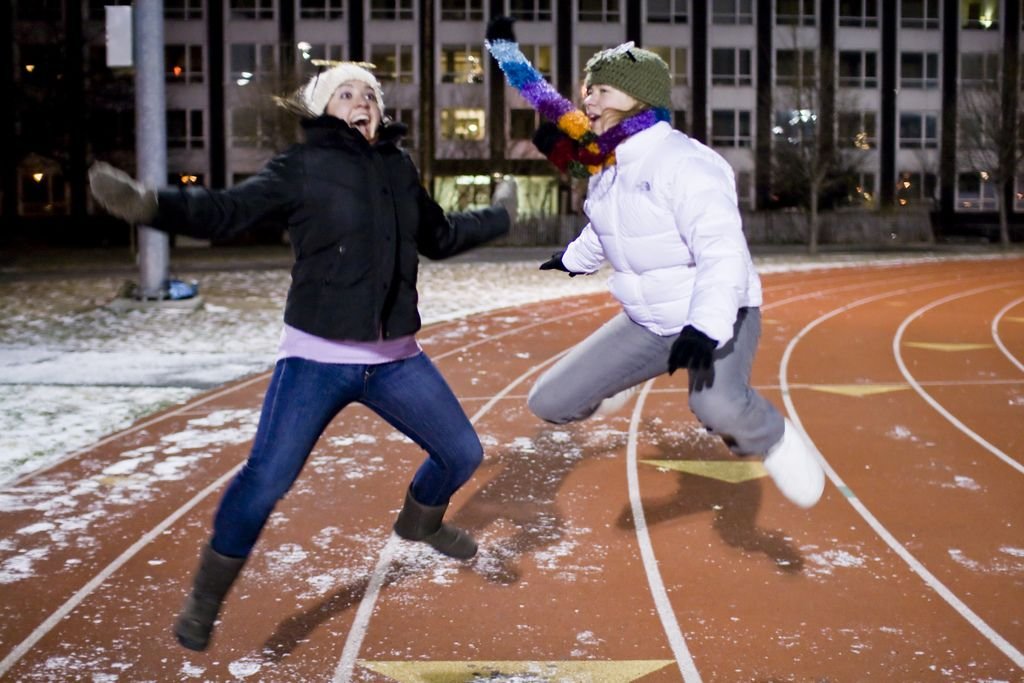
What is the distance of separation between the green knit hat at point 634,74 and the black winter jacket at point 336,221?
2.71 ft

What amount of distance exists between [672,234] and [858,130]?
47977mm

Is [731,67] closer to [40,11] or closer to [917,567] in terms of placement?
[40,11]

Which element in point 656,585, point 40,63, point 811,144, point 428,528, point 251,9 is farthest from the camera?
point 251,9

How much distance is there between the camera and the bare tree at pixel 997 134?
42062mm

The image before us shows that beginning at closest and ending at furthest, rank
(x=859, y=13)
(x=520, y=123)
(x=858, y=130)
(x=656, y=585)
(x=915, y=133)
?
(x=656, y=585), (x=858, y=130), (x=520, y=123), (x=859, y=13), (x=915, y=133)

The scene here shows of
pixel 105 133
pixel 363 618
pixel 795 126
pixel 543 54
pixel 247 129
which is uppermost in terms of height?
pixel 543 54

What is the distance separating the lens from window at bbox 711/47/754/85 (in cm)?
5447

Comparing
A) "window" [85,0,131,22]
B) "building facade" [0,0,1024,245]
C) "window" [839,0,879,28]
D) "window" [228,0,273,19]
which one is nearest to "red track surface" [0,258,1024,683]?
"building facade" [0,0,1024,245]

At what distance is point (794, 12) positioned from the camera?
Result: 55062mm

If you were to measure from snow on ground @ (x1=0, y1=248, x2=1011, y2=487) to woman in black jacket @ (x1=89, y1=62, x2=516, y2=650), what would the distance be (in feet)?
12.2

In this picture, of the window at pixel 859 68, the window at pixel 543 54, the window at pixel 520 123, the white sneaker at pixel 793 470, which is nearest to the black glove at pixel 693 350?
the white sneaker at pixel 793 470

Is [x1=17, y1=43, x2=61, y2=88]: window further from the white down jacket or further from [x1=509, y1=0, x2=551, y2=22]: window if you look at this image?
the white down jacket

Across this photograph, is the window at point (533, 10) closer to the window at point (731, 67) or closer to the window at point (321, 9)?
the window at point (321, 9)

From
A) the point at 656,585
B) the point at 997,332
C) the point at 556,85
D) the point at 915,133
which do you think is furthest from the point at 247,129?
the point at 656,585
